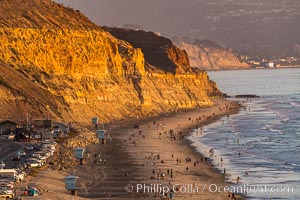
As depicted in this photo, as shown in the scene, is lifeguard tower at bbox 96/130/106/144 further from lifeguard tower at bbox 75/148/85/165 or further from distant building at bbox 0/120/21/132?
lifeguard tower at bbox 75/148/85/165

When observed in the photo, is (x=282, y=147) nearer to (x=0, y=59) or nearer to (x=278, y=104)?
(x=0, y=59)

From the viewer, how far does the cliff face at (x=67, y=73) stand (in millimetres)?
89125

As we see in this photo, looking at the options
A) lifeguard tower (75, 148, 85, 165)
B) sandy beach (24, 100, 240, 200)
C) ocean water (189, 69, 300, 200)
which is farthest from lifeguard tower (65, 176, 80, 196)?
lifeguard tower (75, 148, 85, 165)

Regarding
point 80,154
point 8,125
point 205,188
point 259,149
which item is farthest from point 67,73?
point 205,188

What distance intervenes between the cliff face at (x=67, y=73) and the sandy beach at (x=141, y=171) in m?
7.25

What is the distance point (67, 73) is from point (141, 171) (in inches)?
1737

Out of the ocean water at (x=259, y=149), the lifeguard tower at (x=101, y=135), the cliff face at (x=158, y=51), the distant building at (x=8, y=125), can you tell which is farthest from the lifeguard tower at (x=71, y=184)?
the cliff face at (x=158, y=51)

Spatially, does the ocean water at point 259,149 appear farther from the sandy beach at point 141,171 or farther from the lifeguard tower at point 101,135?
the lifeguard tower at point 101,135

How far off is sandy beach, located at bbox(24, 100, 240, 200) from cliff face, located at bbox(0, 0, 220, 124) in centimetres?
725

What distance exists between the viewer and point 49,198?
42062 millimetres

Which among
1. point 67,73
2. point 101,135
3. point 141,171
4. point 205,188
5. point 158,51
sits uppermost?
point 158,51

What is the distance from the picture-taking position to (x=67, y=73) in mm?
102438

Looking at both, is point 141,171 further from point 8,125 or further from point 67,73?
point 67,73

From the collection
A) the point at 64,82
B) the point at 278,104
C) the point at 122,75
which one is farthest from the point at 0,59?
the point at 278,104
